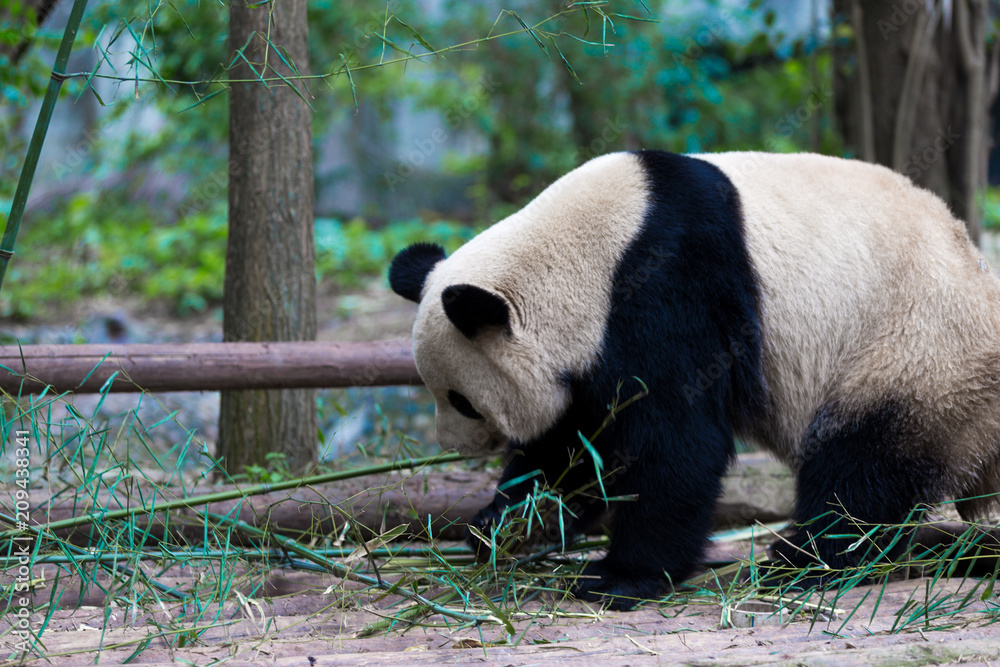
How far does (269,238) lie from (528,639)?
235cm

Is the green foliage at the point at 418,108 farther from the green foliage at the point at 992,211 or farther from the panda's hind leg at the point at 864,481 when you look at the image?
the panda's hind leg at the point at 864,481

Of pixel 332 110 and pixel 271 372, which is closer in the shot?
pixel 271 372

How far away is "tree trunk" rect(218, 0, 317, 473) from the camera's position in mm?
3777

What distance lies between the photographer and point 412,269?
10.1ft

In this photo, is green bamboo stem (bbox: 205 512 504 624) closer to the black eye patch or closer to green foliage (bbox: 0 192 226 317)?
the black eye patch

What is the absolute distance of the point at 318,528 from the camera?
3.13m

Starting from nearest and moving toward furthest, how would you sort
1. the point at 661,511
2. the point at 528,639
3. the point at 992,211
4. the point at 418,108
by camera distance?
the point at 528,639, the point at 661,511, the point at 992,211, the point at 418,108

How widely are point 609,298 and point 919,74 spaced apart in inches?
122

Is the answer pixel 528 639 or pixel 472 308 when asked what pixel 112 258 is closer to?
pixel 472 308

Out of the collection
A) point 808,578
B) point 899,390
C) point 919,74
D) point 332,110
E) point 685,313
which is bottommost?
point 808,578

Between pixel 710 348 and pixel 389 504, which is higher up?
pixel 710 348

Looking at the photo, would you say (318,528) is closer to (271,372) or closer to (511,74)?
(271,372)

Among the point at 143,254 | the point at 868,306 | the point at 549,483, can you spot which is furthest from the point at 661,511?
the point at 143,254

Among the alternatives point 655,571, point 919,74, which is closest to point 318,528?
point 655,571
